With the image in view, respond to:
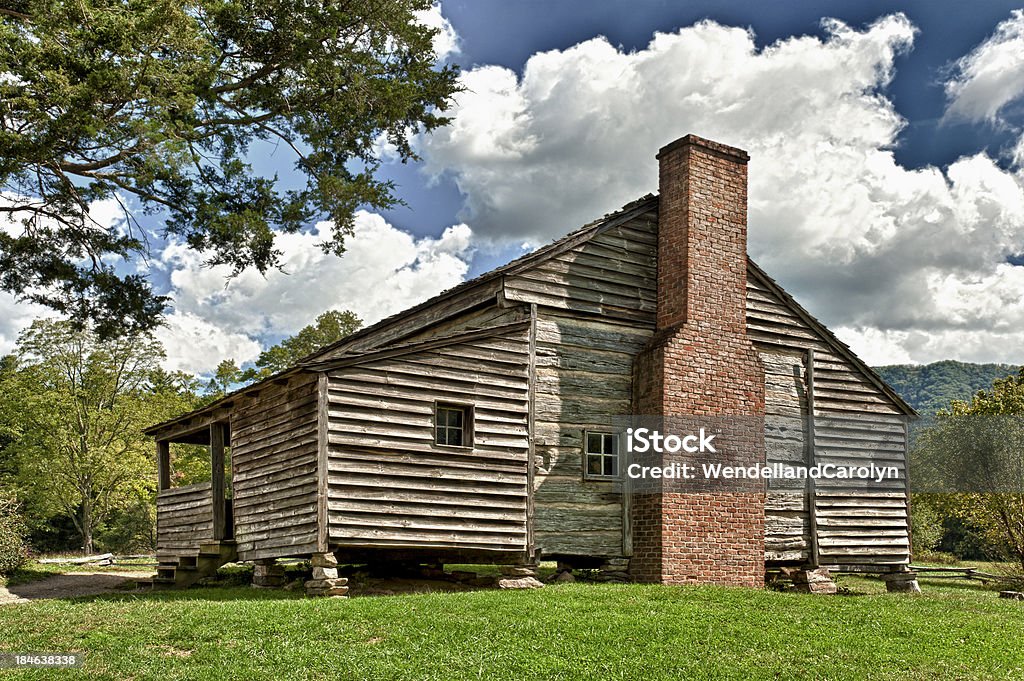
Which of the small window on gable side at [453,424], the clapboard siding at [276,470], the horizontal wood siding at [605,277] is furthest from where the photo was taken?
the horizontal wood siding at [605,277]

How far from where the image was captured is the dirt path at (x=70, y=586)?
65.5 feet

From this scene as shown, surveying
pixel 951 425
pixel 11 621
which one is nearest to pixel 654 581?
pixel 11 621

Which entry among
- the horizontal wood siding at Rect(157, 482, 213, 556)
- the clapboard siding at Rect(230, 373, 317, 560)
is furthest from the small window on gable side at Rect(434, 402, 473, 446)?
the horizontal wood siding at Rect(157, 482, 213, 556)

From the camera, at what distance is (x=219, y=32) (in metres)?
20.3

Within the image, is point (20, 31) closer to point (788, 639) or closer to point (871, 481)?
point (788, 639)

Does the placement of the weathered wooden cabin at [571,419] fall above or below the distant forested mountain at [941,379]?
below

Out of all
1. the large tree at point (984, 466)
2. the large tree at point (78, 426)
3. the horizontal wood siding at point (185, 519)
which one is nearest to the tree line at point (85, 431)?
the large tree at point (78, 426)

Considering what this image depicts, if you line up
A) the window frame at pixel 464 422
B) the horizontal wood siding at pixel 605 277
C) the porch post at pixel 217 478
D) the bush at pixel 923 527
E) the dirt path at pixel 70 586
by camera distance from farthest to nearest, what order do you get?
1. the bush at pixel 923 527
2. the dirt path at pixel 70 586
3. the porch post at pixel 217 478
4. the horizontal wood siding at pixel 605 277
5. the window frame at pixel 464 422

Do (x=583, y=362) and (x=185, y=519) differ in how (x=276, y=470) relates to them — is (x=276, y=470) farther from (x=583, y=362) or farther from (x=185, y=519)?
(x=583, y=362)

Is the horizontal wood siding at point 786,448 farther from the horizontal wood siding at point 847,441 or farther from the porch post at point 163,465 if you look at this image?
the porch post at point 163,465

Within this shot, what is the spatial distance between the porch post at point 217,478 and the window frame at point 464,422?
19.7 ft

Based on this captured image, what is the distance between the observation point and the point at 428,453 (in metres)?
16.2

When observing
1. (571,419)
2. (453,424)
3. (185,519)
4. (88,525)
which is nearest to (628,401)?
(571,419)

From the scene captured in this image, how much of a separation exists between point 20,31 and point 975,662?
17.6 meters
